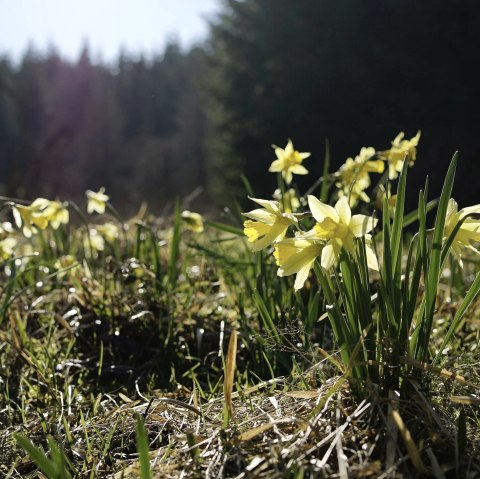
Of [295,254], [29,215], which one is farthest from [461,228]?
[29,215]

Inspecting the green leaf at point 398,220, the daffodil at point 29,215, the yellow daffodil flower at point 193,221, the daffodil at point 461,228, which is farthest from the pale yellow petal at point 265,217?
the yellow daffodil flower at point 193,221

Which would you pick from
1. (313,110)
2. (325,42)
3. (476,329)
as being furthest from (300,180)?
(476,329)

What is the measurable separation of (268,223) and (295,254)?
138 mm

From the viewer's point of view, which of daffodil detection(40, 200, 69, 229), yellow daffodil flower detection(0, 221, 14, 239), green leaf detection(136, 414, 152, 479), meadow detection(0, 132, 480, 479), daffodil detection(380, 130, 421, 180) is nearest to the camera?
green leaf detection(136, 414, 152, 479)

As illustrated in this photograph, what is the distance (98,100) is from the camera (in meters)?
36.3

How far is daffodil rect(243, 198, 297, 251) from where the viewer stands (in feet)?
4.23

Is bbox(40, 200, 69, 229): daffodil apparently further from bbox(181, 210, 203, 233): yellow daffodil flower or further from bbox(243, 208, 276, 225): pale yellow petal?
bbox(243, 208, 276, 225): pale yellow petal

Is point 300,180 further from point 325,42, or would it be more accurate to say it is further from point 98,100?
point 98,100

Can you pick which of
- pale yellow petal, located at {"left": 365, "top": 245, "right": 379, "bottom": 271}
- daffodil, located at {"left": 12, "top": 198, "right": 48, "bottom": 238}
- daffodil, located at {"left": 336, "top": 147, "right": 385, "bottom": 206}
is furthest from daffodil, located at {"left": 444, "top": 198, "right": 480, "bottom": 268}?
daffodil, located at {"left": 12, "top": 198, "right": 48, "bottom": 238}

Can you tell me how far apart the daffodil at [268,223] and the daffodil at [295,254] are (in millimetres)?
89

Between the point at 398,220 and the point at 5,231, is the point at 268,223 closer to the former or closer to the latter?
the point at 398,220

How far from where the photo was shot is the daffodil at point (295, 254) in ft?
3.89

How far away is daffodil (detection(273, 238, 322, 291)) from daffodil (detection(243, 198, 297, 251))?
9cm

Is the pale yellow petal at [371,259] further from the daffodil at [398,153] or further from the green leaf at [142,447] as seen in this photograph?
the daffodil at [398,153]
